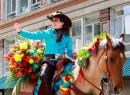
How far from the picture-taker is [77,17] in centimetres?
1692

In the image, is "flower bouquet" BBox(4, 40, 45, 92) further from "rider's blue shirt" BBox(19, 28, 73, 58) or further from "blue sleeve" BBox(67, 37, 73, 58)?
"blue sleeve" BBox(67, 37, 73, 58)

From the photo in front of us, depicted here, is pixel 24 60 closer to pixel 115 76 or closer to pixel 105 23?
pixel 115 76

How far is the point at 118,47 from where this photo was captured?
5020 millimetres

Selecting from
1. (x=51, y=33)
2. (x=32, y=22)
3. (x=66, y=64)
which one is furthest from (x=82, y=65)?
(x=32, y=22)

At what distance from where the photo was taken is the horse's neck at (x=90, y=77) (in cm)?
532

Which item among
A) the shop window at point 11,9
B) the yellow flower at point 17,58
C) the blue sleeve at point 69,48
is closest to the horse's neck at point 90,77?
the blue sleeve at point 69,48

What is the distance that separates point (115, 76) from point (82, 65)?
738 mm

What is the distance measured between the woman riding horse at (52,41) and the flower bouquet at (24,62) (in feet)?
1.13

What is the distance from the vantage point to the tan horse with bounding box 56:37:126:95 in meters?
4.91

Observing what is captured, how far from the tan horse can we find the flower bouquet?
0.96 m

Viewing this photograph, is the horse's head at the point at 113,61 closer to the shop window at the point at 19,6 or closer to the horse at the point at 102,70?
the horse at the point at 102,70

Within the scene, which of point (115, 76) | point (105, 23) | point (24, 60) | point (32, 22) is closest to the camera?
point (115, 76)

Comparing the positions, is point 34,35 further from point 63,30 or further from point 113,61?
point 113,61

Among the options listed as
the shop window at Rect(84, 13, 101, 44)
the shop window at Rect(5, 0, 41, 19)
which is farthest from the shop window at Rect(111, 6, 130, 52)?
the shop window at Rect(5, 0, 41, 19)
